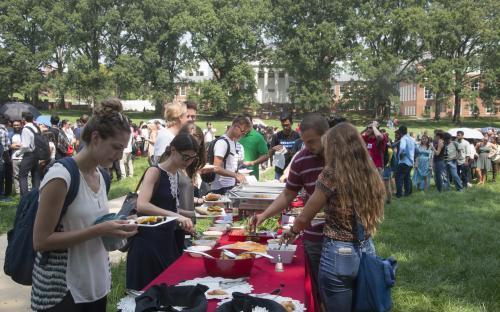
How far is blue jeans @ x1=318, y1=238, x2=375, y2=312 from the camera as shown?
3043 mm

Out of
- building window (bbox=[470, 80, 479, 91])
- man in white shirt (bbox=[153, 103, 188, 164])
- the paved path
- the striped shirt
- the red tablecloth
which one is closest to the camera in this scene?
the red tablecloth

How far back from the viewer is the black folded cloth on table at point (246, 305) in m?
2.13

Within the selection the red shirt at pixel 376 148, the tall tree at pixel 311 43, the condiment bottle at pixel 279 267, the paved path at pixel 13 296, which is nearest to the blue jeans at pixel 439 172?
the red shirt at pixel 376 148

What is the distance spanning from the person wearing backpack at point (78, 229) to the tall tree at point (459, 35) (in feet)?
162

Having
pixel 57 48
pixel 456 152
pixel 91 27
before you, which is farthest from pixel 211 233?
pixel 57 48

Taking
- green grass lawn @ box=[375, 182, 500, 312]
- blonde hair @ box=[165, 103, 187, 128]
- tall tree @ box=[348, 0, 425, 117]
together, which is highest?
tall tree @ box=[348, 0, 425, 117]

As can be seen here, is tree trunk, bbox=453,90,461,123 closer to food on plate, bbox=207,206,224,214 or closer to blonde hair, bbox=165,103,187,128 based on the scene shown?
blonde hair, bbox=165,103,187,128

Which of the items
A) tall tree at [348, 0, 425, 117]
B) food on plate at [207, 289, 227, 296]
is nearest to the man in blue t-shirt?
food on plate at [207, 289, 227, 296]

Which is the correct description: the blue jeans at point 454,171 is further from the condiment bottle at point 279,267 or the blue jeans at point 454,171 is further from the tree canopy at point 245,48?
the tree canopy at point 245,48

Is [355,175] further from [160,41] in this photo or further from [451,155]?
[160,41]

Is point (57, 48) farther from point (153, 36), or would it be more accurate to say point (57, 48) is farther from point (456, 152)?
point (456, 152)

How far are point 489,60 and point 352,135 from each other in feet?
168

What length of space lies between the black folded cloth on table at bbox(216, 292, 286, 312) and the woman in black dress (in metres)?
1.03

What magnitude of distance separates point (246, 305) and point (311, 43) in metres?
50.8
